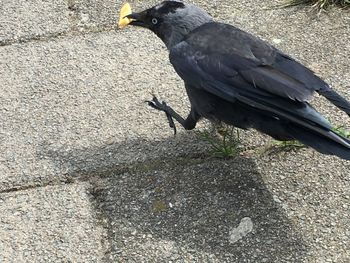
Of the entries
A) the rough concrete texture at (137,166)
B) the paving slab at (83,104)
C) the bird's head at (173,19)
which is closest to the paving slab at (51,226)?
the rough concrete texture at (137,166)

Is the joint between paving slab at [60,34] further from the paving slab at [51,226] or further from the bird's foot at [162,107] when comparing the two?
the paving slab at [51,226]

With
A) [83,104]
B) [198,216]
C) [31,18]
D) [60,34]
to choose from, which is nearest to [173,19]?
[83,104]

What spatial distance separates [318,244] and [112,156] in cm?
107

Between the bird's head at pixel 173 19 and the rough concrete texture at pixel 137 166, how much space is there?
0.33 meters

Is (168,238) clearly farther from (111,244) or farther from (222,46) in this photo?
(222,46)

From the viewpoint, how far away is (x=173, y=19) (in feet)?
11.7

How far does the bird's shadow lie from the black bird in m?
0.26

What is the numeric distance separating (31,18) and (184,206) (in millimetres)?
1891

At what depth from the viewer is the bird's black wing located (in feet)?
9.56

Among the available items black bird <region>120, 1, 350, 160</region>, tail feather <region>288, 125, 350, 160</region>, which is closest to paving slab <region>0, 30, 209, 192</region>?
black bird <region>120, 1, 350, 160</region>

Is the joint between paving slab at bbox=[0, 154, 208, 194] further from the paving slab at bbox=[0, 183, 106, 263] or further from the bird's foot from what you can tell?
the bird's foot

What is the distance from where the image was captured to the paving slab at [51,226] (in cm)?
289

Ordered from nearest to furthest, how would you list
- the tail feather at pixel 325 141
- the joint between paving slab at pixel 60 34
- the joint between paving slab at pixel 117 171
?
the tail feather at pixel 325 141, the joint between paving slab at pixel 117 171, the joint between paving slab at pixel 60 34

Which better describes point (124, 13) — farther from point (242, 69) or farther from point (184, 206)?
point (184, 206)
